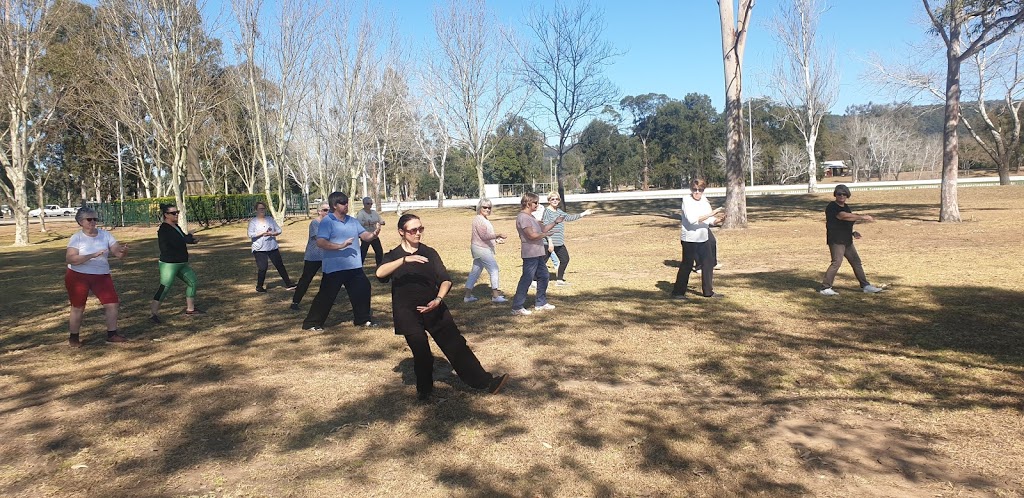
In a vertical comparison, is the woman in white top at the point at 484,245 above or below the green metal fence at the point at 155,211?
below

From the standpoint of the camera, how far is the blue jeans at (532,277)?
8.11 metres

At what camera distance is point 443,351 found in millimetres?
5230

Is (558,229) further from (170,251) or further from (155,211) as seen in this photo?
(155,211)

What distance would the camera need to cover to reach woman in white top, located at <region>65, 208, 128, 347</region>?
7121 mm

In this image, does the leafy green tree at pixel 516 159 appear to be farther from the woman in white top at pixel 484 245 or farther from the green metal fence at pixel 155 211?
the woman in white top at pixel 484 245

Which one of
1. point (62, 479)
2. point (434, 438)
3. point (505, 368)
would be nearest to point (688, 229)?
point (505, 368)

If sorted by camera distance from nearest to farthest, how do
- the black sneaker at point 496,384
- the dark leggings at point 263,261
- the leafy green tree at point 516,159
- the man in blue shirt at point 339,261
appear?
the black sneaker at point 496,384 → the man in blue shirt at point 339,261 → the dark leggings at point 263,261 → the leafy green tree at point 516,159

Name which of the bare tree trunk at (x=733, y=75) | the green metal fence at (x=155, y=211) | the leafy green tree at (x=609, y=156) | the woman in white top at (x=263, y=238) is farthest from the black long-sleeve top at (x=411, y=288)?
the leafy green tree at (x=609, y=156)

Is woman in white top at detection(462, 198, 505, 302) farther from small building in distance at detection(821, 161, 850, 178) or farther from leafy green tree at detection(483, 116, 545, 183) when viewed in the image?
small building in distance at detection(821, 161, 850, 178)

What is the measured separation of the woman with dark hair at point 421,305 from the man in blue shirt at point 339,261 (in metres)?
2.36

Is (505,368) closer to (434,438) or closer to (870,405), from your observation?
(434,438)

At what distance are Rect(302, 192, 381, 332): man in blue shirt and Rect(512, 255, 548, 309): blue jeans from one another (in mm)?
→ 1871

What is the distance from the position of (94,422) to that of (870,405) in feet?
18.9

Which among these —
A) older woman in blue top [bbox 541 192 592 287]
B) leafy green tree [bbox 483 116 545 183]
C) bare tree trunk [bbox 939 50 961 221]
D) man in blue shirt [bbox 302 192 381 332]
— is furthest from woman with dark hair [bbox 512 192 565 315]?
leafy green tree [bbox 483 116 545 183]
